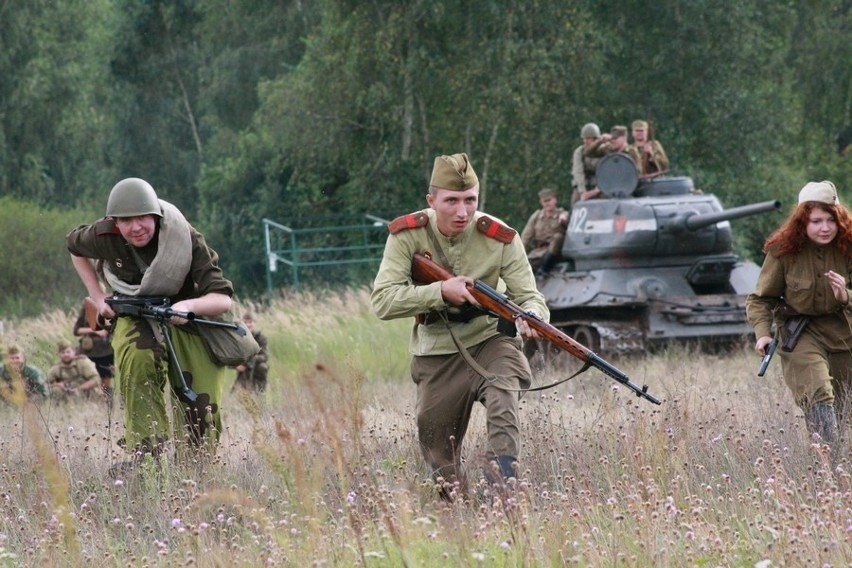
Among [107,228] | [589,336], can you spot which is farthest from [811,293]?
[589,336]

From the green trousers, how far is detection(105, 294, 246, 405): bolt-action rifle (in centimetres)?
4

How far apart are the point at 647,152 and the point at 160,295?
1243cm

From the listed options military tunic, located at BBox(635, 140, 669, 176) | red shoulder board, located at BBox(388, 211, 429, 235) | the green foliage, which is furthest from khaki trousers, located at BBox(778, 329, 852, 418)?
the green foliage

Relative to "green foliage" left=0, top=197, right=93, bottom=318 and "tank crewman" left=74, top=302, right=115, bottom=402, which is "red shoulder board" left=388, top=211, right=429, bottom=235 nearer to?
"tank crewman" left=74, top=302, right=115, bottom=402

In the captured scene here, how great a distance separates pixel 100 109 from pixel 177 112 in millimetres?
2818

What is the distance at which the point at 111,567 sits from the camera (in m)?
6.71

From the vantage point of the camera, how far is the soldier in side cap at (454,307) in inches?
320

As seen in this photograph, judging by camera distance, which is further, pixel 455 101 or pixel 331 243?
pixel 331 243

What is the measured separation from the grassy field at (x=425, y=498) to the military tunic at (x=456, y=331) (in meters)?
0.31

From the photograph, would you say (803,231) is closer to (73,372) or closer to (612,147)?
(73,372)

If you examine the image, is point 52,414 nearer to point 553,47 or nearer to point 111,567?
point 111,567

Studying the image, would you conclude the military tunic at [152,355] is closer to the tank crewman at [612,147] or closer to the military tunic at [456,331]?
the military tunic at [456,331]

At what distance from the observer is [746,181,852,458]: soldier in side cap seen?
29.0 feet

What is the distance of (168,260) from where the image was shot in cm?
880
